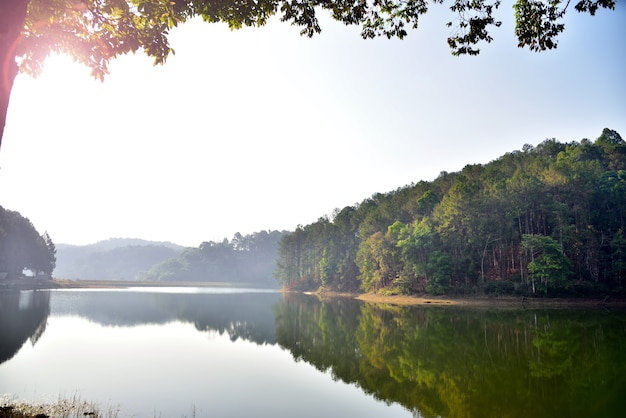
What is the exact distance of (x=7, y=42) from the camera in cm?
474

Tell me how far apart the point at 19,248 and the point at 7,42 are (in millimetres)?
105587

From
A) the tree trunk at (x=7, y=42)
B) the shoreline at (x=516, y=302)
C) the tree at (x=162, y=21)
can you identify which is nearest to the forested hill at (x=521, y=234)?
the shoreline at (x=516, y=302)

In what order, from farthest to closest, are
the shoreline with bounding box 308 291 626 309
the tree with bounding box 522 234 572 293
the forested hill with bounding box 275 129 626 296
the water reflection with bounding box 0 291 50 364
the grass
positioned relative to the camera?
1. the forested hill with bounding box 275 129 626 296
2. the tree with bounding box 522 234 572 293
3. the shoreline with bounding box 308 291 626 309
4. the water reflection with bounding box 0 291 50 364
5. the grass

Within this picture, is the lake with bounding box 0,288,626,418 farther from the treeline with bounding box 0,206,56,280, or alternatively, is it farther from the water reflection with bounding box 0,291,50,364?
the treeline with bounding box 0,206,56,280

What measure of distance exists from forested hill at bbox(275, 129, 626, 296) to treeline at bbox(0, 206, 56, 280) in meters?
75.9

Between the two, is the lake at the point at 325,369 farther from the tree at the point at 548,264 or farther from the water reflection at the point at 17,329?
the tree at the point at 548,264

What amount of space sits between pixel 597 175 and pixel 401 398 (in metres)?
58.9

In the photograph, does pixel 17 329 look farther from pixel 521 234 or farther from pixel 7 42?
pixel 521 234

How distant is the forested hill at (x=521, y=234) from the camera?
49500mm

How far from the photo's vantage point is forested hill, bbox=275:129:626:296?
4950cm

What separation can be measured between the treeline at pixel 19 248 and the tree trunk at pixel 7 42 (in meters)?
93.0

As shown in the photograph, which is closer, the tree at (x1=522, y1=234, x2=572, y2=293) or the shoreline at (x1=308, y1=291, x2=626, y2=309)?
the shoreline at (x1=308, y1=291, x2=626, y2=309)

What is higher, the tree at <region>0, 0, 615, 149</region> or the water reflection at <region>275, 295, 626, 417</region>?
the tree at <region>0, 0, 615, 149</region>

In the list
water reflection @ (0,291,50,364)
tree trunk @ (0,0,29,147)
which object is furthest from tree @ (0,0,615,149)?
water reflection @ (0,291,50,364)
